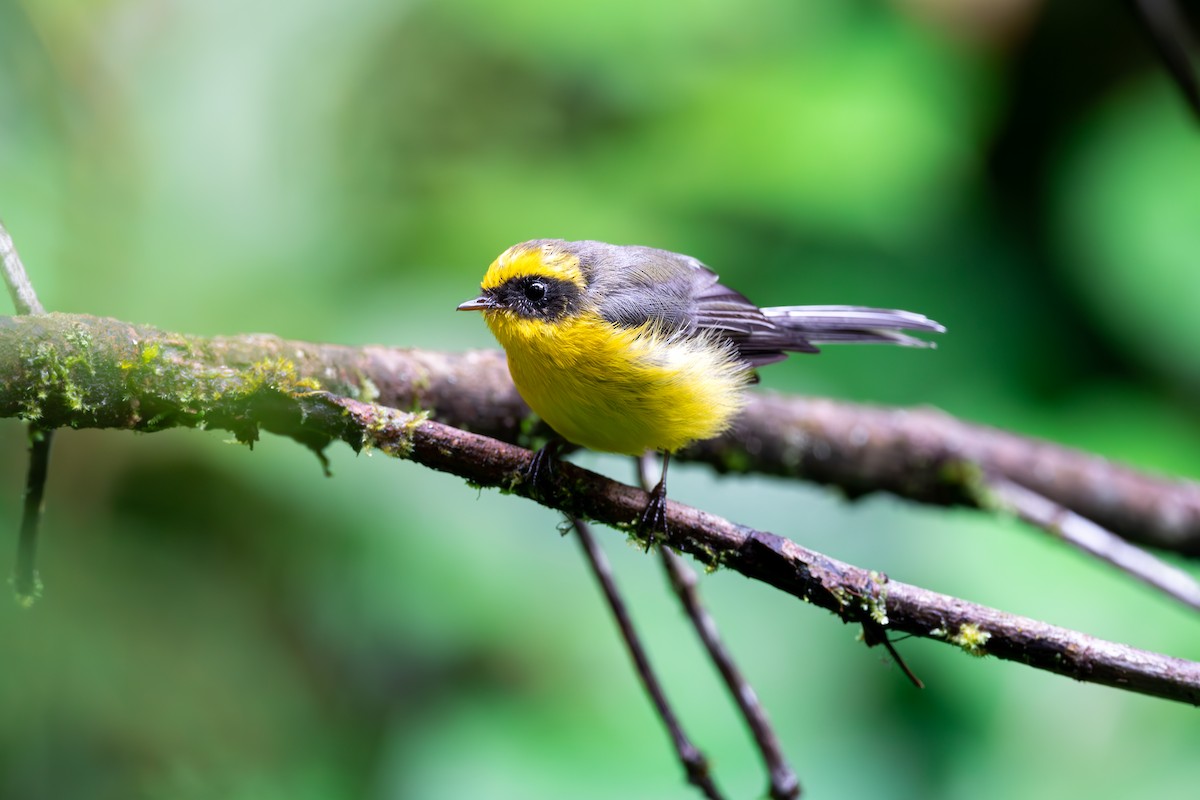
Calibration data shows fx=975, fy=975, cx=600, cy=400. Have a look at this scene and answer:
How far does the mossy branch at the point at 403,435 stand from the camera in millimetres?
1622

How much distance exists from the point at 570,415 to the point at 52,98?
202cm

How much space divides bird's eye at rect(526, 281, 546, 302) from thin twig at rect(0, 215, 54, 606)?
1139 mm

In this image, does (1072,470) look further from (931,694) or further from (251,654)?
(251,654)

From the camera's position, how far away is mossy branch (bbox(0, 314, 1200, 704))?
5.32 feet

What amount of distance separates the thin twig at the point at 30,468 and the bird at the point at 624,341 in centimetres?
97

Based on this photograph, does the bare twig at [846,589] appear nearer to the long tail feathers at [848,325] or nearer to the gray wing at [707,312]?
the gray wing at [707,312]

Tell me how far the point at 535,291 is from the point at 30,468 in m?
1.23

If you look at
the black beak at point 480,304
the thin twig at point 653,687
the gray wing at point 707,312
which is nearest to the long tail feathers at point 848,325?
the gray wing at point 707,312

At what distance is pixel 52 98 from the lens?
9.99ft

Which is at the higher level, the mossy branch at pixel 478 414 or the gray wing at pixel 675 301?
the gray wing at pixel 675 301

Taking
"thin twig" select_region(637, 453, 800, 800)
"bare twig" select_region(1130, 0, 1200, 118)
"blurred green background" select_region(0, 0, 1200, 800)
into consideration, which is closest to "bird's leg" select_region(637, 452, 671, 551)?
"thin twig" select_region(637, 453, 800, 800)

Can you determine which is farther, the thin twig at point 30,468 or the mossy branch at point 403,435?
the thin twig at point 30,468

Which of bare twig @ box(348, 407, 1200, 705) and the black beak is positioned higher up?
the black beak

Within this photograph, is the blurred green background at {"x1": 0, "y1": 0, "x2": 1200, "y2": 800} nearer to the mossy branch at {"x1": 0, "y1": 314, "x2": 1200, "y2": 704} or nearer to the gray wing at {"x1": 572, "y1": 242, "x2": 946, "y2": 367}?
the mossy branch at {"x1": 0, "y1": 314, "x2": 1200, "y2": 704}
